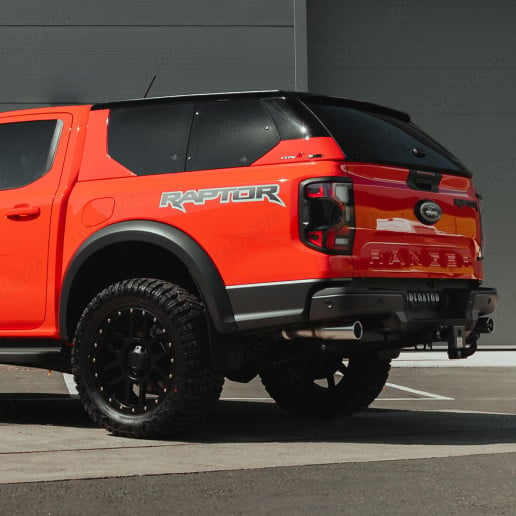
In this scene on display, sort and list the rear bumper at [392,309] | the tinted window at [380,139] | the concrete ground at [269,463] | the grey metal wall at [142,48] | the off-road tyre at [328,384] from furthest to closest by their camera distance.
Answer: the grey metal wall at [142,48], the off-road tyre at [328,384], the tinted window at [380,139], the rear bumper at [392,309], the concrete ground at [269,463]

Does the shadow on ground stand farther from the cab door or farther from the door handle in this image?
the door handle

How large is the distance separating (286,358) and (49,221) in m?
1.63

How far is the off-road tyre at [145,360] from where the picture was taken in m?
6.52

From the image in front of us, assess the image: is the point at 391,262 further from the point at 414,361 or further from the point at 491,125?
the point at 491,125

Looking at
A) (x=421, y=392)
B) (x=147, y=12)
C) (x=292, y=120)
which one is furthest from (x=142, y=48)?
(x=292, y=120)

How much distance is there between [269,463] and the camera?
19.5 feet

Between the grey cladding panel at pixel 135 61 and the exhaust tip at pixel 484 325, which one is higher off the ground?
the grey cladding panel at pixel 135 61

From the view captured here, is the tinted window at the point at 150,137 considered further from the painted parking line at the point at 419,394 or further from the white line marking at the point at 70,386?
the painted parking line at the point at 419,394

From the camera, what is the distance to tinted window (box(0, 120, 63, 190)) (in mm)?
7328

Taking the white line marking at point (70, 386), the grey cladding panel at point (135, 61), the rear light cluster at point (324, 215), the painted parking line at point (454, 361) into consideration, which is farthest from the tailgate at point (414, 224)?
the grey cladding panel at point (135, 61)

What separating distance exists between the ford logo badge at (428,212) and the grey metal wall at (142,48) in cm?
984

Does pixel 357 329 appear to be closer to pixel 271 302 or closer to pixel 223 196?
pixel 271 302

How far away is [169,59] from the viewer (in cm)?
1636

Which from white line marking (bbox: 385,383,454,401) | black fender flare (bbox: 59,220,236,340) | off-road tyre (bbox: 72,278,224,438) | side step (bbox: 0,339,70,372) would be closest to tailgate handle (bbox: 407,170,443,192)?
black fender flare (bbox: 59,220,236,340)
